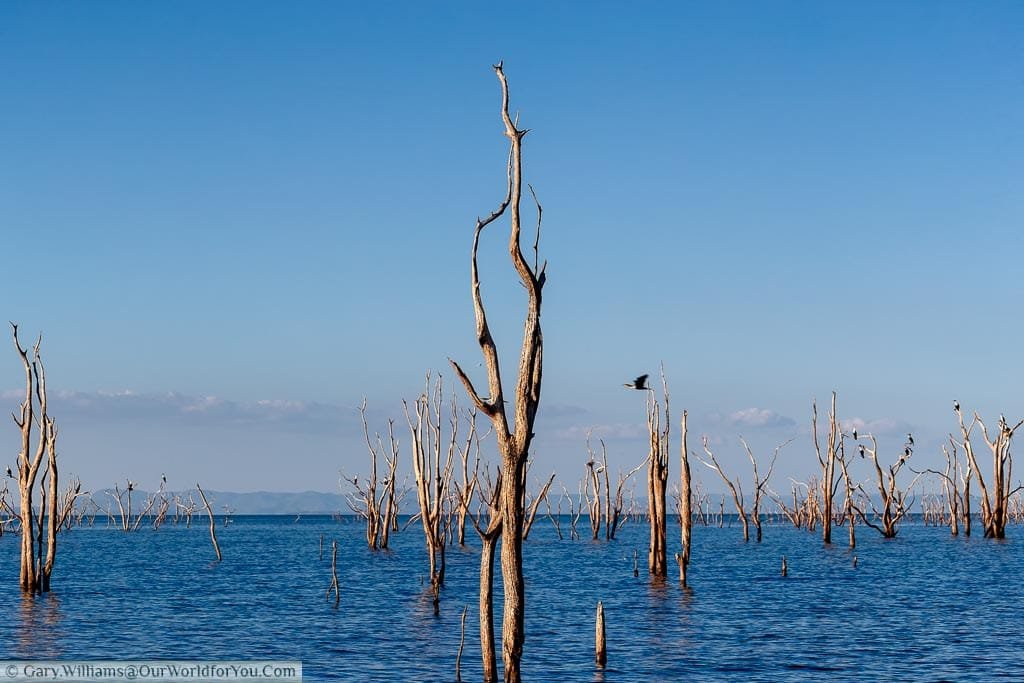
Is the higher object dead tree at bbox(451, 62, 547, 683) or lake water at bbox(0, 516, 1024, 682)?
dead tree at bbox(451, 62, 547, 683)

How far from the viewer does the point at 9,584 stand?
45.7 meters

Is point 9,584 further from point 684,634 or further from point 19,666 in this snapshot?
point 684,634

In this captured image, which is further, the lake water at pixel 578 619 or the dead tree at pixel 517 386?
the lake water at pixel 578 619

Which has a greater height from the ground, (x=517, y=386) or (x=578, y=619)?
(x=517, y=386)

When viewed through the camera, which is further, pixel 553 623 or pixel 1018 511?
pixel 1018 511

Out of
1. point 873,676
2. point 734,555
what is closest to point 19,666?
point 873,676

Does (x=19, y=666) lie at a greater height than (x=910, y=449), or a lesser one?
lesser

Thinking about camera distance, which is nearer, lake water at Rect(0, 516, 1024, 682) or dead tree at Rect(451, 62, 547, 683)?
dead tree at Rect(451, 62, 547, 683)

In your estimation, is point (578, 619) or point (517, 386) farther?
point (578, 619)

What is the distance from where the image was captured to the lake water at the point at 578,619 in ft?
82.3

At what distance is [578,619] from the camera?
109 feet

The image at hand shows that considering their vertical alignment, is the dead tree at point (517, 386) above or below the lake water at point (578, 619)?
above

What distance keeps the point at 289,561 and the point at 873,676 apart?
4580cm

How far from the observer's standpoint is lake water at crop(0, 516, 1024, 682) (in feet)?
82.3
